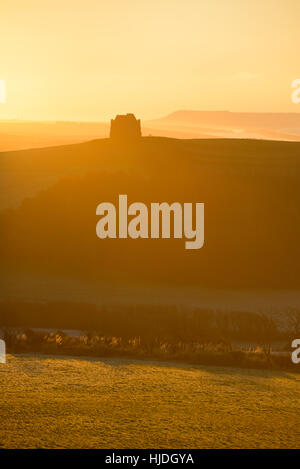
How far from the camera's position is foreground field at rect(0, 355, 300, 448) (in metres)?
6.71

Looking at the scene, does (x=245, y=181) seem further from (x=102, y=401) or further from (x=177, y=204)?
(x=102, y=401)

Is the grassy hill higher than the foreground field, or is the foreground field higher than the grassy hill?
the grassy hill

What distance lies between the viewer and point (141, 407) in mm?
7770

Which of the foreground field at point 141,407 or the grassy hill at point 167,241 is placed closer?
the foreground field at point 141,407

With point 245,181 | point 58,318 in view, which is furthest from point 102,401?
point 245,181

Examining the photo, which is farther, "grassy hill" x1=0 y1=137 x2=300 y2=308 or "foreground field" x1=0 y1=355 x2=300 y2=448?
"grassy hill" x1=0 y1=137 x2=300 y2=308

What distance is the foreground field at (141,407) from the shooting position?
6.71m

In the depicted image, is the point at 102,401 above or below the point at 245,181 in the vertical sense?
below

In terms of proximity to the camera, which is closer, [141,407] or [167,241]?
[141,407]

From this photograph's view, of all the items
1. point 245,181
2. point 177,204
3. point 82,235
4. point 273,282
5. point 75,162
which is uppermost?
point 75,162

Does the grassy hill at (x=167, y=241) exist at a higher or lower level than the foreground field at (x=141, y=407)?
higher

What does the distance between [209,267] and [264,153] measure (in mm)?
93979

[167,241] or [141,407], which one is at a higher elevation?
[167,241]

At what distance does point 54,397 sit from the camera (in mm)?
8164
